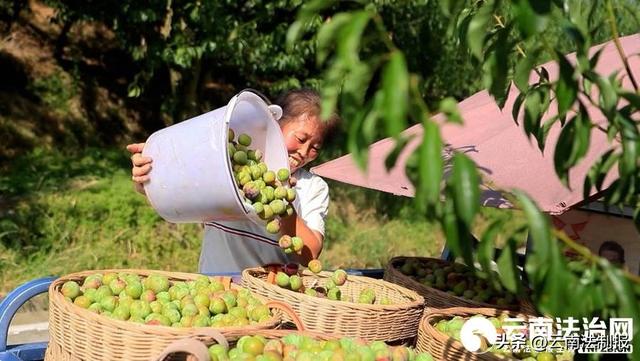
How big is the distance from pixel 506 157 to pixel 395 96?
201 centimetres

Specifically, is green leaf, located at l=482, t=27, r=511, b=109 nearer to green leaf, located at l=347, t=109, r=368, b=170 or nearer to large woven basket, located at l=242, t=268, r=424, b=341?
green leaf, located at l=347, t=109, r=368, b=170

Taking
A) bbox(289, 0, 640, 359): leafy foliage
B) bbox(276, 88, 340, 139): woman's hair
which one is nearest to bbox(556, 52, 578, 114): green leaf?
bbox(289, 0, 640, 359): leafy foliage

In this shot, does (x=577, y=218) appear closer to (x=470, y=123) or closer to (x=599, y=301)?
(x=470, y=123)

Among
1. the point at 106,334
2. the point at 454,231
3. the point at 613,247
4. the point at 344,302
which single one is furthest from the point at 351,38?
the point at 613,247

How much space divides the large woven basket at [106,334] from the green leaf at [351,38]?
41.3 inches

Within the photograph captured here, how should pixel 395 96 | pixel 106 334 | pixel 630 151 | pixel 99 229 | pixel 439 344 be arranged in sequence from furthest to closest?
pixel 99 229, pixel 439 344, pixel 106 334, pixel 630 151, pixel 395 96

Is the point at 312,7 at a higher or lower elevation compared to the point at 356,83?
higher

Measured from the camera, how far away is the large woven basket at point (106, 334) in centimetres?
168

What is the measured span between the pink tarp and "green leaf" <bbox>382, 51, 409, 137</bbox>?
1246 mm

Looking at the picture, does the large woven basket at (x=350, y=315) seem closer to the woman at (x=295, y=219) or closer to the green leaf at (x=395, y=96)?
the woman at (x=295, y=219)

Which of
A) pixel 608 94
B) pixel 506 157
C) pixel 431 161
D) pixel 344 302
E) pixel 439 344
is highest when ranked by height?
pixel 506 157

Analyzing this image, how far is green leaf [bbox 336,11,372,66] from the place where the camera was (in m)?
0.74

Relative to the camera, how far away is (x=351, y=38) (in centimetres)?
74

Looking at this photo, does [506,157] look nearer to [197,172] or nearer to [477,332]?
[477,332]
